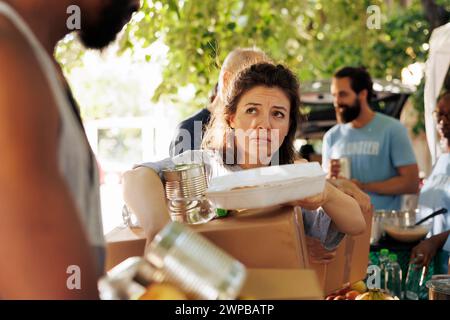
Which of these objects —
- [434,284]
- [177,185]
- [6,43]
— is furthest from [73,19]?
[434,284]

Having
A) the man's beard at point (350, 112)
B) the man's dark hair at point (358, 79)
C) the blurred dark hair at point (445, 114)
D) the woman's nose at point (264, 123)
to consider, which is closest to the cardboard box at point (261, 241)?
the woman's nose at point (264, 123)

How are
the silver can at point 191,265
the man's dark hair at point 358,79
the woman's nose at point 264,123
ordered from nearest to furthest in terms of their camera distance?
the silver can at point 191,265
the woman's nose at point 264,123
the man's dark hair at point 358,79

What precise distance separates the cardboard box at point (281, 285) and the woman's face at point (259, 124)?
2.03 feet

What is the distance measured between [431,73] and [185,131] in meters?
2.33

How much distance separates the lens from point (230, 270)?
2.81 feet

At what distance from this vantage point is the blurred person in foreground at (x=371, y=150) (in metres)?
3.78

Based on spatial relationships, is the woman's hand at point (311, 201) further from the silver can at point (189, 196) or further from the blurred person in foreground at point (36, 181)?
the blurred person in foreground at point (36, 181)

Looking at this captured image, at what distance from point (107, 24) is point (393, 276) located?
238cm

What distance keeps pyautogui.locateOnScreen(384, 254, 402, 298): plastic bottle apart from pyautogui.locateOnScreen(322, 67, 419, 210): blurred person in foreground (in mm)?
877

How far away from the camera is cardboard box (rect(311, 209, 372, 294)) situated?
5.59ft

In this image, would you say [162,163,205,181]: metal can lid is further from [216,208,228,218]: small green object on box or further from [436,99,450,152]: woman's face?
[436,99,450,152]: woman's face

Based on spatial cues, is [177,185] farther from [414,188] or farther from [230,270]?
[414,188]

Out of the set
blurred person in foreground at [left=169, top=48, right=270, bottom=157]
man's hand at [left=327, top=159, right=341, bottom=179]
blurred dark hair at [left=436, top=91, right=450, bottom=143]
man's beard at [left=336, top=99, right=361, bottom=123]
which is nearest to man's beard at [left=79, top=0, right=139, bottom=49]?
blurred person in foreground at [left=169, top=48, right=270, bottom=157]

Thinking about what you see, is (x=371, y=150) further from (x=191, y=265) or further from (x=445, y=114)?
(x=191, y=265)
